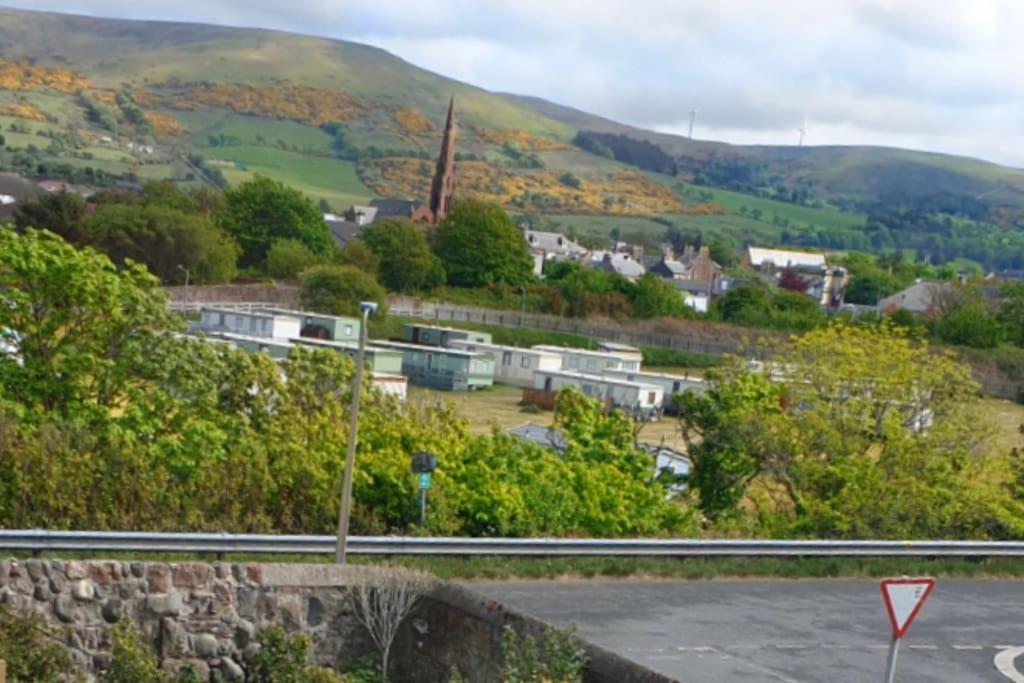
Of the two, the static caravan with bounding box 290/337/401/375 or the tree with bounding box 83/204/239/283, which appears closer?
the static caravan with bounding box 290/337/401/375

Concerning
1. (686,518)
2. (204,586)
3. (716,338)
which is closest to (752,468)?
(686,518)

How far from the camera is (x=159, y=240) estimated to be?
306ft

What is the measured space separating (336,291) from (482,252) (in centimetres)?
2740

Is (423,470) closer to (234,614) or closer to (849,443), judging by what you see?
(234,614)

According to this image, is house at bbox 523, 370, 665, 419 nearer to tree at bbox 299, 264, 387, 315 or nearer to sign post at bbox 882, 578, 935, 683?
tree at bbox 299, 264, 387, 315

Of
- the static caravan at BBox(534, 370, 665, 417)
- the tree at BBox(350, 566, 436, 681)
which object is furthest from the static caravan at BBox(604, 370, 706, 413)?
the tree at BBox(350, 566, 436, 681)

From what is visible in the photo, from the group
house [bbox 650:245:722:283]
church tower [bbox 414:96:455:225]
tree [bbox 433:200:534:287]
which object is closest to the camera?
tree [bbox 433:200:534:287]

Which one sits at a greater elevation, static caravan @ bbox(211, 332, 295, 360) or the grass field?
static caravan @ bbox(211, 332, 295, 360)

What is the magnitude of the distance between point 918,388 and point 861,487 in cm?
627

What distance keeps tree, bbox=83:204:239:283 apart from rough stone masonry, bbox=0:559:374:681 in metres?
75.7

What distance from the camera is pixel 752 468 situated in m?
31.8

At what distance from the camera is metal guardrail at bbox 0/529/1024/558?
1708 cm

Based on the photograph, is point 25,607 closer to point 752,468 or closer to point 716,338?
point 752,468

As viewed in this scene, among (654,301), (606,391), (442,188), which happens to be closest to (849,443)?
(606,391)
